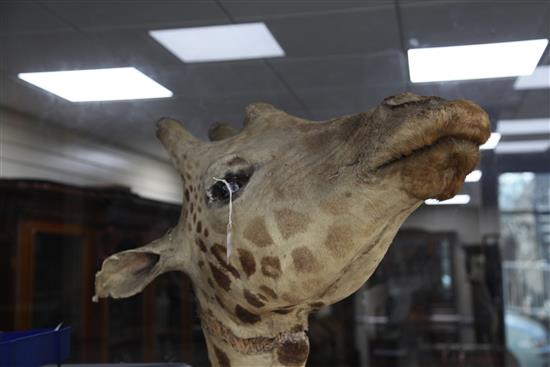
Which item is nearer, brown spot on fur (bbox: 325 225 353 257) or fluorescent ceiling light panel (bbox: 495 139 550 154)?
brown spot on fur (bbox: 325 225 353 257)

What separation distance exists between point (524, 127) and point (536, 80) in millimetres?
572

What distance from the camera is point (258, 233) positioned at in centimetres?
73

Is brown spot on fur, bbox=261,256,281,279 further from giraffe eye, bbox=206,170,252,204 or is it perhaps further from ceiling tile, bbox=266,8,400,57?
ceiling tile, bbox=266,8,400,57

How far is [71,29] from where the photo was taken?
1582 mm

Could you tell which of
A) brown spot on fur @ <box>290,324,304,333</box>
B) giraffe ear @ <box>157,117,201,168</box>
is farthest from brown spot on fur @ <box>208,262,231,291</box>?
giraffe ear @ <box>157,117,201,168</box>

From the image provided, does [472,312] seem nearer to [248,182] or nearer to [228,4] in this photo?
[228,4]

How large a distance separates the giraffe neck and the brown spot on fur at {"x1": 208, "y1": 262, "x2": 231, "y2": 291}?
0.06 m

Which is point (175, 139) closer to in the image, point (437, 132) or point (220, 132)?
point (220, 132)

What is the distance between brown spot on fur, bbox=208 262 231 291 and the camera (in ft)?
2.64

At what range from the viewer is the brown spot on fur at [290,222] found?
69 cm

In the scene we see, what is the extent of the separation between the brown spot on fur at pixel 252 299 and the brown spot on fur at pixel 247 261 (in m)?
0.03

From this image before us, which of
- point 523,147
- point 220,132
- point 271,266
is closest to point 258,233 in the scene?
point 271,266

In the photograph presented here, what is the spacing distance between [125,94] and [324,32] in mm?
610

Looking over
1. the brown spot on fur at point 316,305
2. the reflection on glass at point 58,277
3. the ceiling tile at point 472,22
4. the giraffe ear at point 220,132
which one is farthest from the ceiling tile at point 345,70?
the brown spot on fur at point 316,305
